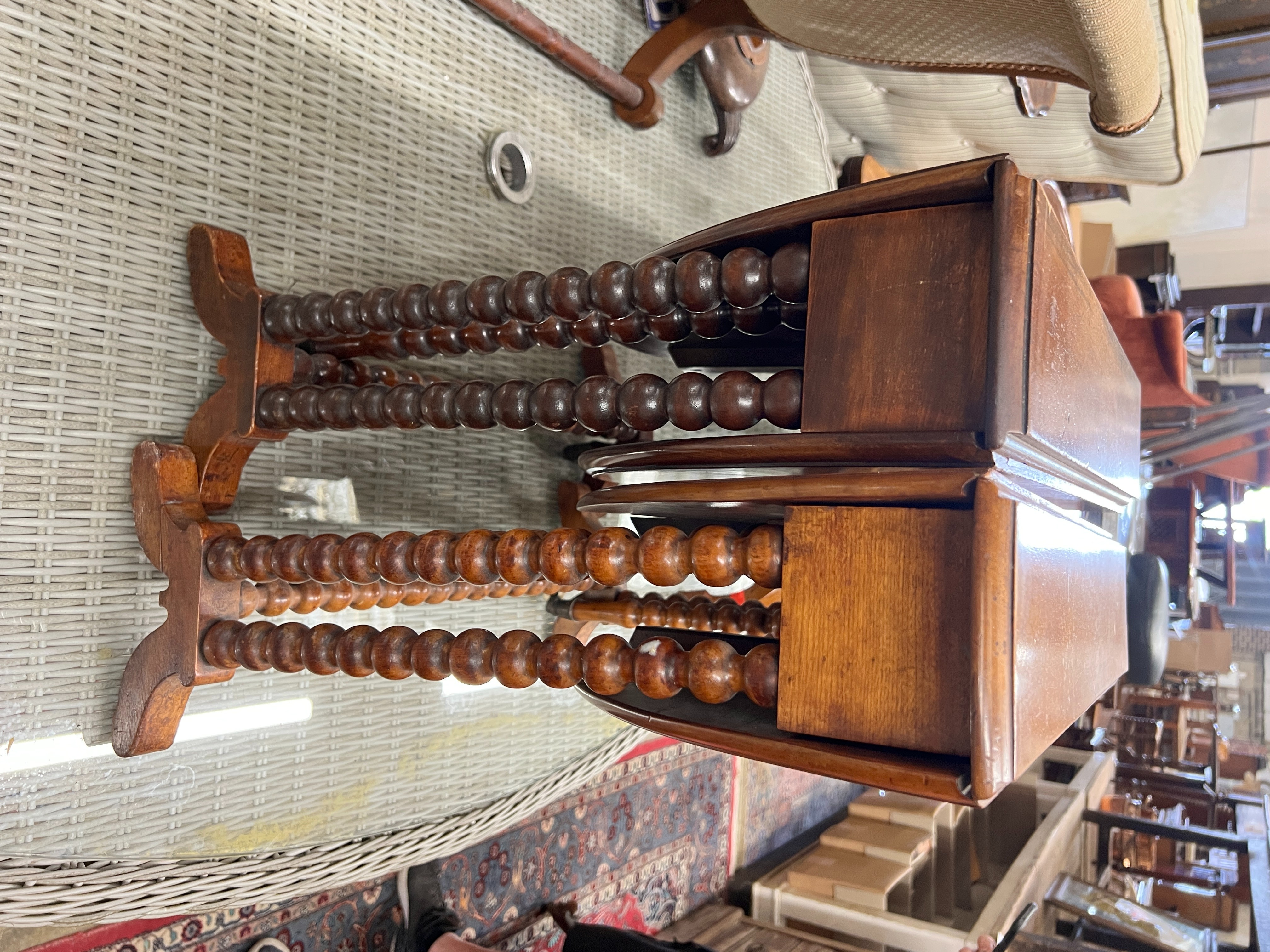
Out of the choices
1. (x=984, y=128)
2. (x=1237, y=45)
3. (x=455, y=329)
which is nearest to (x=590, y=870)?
(x=455, y=329)

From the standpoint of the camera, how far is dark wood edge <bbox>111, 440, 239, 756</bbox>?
58 cm

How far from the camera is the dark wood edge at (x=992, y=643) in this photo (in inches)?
12.4

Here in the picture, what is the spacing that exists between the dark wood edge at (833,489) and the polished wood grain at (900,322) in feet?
0.07

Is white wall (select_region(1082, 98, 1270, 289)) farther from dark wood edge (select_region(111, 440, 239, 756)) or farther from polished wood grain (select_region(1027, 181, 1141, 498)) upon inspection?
dark wood edge (select_region(111, 440, 239, 756))

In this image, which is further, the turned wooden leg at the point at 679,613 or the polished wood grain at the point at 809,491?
the turned wooden leg at the point at 679,613

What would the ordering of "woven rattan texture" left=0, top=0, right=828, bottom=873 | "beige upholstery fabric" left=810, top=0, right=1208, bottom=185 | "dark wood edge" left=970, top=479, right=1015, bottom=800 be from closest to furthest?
1. "dark wood edge" left=970, top=479, right=1015, bottom=800
2. "woven rattan texture" left=0, top=0, right=828, bottom=873
3. "beige upholstery fabric" left=810, top=0, right=1208, bottom=185

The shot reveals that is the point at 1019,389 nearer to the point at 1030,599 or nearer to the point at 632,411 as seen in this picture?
the point at 1030,599

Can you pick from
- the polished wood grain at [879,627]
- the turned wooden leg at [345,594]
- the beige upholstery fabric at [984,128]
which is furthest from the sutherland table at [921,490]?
the beige upholstery fabric at [984,128]

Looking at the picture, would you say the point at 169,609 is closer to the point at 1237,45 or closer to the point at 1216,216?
the point at 1237,45

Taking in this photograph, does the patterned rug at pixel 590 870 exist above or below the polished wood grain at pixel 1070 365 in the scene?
below

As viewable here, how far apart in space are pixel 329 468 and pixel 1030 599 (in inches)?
25.0

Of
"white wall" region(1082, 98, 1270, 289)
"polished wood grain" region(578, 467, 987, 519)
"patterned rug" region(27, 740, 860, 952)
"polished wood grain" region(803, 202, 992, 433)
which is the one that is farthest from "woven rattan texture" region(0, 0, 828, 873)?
"white wall" region(1082, 98, 1270, 289)

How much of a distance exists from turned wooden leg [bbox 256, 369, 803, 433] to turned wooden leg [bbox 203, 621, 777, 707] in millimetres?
116

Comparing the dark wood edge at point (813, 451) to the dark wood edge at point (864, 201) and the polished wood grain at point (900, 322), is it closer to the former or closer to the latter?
the polished wood grain at point (900, 322)
